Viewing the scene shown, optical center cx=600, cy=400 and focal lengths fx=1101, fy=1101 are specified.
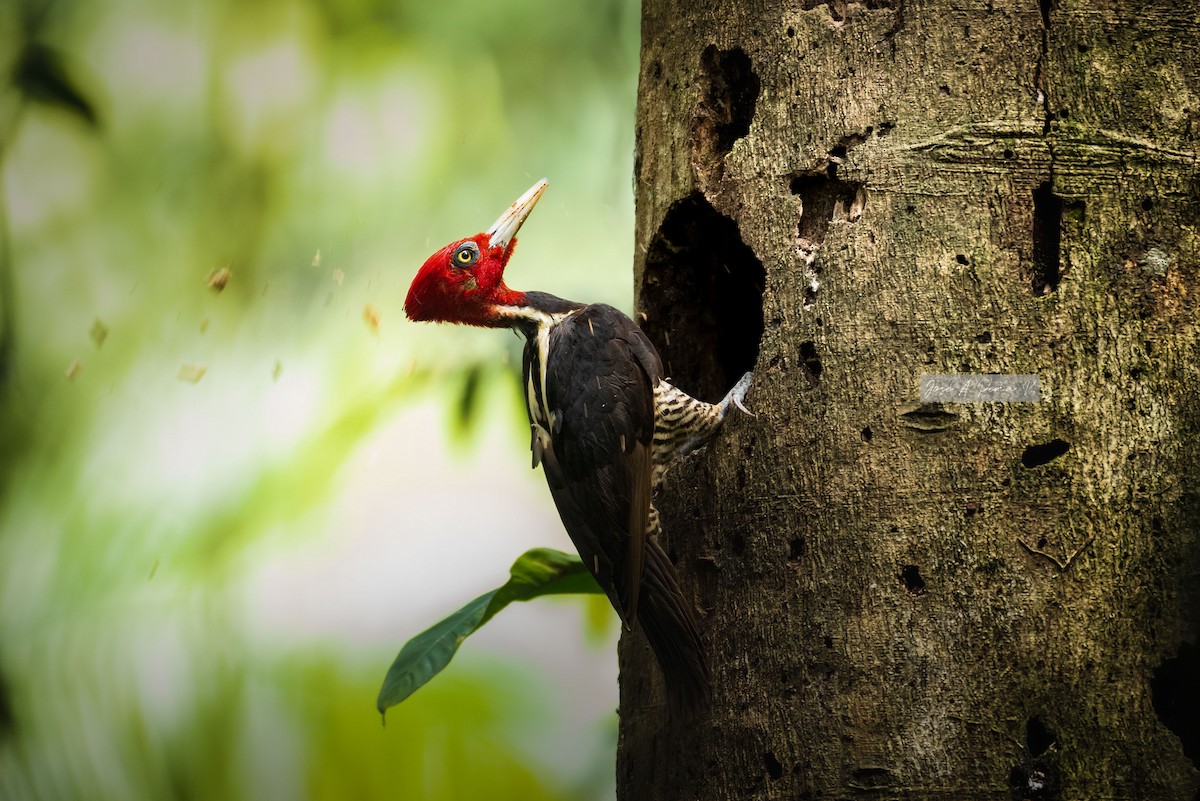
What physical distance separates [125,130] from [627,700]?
10.3ft

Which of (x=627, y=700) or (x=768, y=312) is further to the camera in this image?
(x=627, y=700)

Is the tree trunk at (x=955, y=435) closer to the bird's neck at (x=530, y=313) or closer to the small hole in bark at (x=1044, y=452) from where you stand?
the small hole in bark at (x=1044, y=452)

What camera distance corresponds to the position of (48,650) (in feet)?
13.3

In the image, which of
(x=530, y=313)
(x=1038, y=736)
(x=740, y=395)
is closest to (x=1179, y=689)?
(x=1038, y=736)

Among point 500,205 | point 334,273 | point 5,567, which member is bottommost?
point 5,567

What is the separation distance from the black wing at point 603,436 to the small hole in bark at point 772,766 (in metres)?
0.49

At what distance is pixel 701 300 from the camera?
266cm

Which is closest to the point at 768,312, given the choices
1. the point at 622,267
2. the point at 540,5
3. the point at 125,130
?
the point at 622,267

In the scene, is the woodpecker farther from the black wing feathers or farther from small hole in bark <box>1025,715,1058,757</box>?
small hole in bark <box>1025,715,1058,757</box>

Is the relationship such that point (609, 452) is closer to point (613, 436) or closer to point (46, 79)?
point (613, 436)

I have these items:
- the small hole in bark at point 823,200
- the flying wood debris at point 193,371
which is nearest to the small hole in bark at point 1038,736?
the small hole in bark at point 823,200

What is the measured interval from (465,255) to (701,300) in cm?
66

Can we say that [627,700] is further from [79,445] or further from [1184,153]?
[79,445]

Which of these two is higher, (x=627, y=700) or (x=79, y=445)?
(x=79, y=445)
